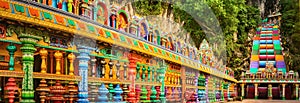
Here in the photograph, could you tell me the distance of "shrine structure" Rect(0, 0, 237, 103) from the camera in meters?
3.15

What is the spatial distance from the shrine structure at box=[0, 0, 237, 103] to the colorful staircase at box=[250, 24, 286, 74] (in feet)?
69.8

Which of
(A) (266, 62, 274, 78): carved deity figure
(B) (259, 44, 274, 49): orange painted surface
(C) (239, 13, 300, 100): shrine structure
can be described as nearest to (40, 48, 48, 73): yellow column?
(C) (239, 13, 300, 100): shrine structure

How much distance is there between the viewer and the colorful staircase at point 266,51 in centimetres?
2681

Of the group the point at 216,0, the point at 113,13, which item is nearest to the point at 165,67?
the point at 113,13

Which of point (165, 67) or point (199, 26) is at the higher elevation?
point (199, 26)

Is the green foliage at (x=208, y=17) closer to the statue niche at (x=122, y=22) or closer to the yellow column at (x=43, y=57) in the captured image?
the statue niche at (x=122, y=22)

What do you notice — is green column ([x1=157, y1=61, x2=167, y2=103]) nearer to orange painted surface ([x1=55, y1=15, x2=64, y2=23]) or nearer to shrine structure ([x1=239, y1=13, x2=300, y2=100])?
orange painted surface ([x1=55, y1=15, x2=64, y2=23])

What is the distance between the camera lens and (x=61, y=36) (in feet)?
11.8

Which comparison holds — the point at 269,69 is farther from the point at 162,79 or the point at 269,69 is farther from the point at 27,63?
the point at 27,63

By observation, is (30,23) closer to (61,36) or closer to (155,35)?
(61,36)

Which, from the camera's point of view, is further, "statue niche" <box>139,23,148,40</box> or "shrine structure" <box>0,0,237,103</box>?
"statue niche" <box>139,23,148,40</box>

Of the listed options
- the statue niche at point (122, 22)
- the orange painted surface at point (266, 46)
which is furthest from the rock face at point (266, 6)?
the statue niche at point (122, 22)

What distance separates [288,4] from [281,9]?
2.70 meters

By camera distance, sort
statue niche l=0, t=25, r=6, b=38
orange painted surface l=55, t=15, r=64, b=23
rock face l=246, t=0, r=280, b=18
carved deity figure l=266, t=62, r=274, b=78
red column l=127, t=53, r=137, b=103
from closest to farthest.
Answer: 1. statue niche l=0, t=25, r=6, b=38
2. orange painted surface l=55, t=15, r=64, b=23
3. red column l=127, t=53, r=137, b=103
4. carved deity figure l=266, t=62, r=274, b=78
5. rock face l=246, t=0, r=280, b=18
